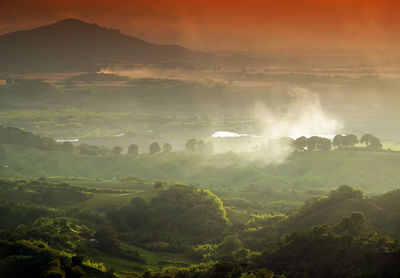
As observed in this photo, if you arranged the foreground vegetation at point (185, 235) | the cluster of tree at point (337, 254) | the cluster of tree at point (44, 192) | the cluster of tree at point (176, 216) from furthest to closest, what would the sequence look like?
the cluster of tree at point (44, 192), the cluster of tree at point (176, 216), the foreground vegetation at point (185, 235), the cluster of tree at point (337, 254)

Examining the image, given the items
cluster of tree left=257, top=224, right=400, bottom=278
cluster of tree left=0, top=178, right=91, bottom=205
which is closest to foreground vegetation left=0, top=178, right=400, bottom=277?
cluster of tree left=257, top=224, right=400, bottom=278

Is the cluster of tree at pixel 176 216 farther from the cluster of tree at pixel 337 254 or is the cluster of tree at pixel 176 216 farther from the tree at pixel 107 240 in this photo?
the cluster of tree at pixel 337 254

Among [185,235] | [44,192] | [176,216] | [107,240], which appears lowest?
[185,235]

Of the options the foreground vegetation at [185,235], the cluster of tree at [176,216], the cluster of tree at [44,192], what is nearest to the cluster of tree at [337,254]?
the foreground vegetation at [185,235]

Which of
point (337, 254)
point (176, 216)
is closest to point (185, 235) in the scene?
point (176, 216)

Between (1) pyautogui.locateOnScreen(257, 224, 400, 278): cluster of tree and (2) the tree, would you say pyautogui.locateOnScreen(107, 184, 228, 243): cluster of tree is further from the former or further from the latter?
(1) pyautogui.locateOnScreen(257, 224, 400, 278): cluster of tree

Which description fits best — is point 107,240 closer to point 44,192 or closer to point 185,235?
point 185,235

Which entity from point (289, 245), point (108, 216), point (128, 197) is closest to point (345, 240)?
point (289, 245)

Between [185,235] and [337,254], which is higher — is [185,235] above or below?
below

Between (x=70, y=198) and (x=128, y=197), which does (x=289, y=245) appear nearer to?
(x=128, y=197)

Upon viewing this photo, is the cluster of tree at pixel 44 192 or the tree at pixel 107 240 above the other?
the cluster of tree at pixel 44 192

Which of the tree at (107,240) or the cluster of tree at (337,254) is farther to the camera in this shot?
the tree at (107,240)
